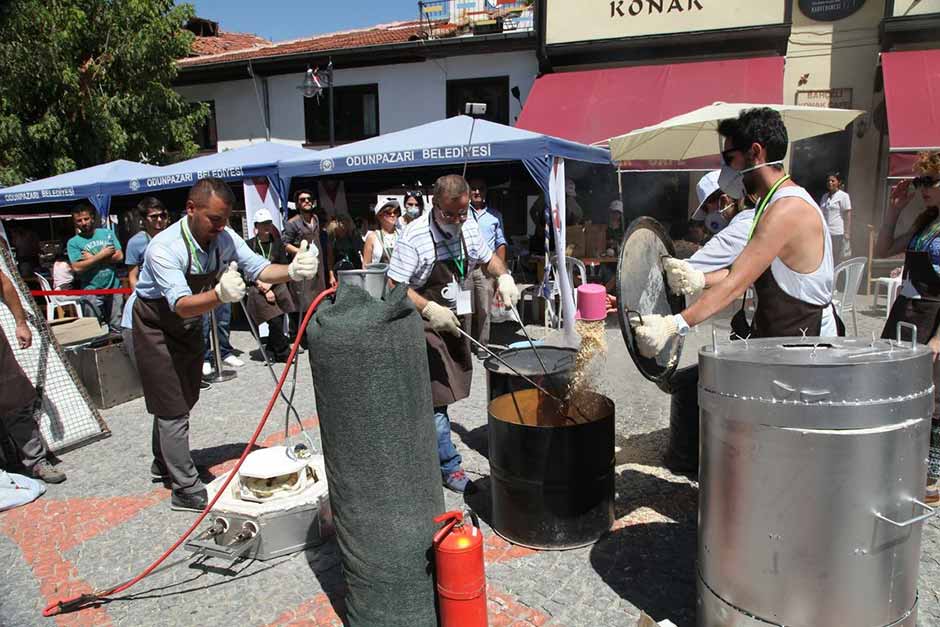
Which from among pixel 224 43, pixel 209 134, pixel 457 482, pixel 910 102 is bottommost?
pixel 457 482

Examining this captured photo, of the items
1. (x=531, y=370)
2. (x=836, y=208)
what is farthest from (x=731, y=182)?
(x=836, y=208)

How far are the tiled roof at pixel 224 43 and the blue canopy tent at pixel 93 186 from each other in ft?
33.3

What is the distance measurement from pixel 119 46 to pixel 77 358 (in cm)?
1177

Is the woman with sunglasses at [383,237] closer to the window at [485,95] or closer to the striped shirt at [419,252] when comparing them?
the striped shirt at [419,252]

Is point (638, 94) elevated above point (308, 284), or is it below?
above

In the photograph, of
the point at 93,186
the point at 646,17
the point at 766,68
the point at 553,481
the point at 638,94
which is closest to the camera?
the point at 553,481

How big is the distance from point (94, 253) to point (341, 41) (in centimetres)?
1269

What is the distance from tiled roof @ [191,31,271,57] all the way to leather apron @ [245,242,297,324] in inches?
635

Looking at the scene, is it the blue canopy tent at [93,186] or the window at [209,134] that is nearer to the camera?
the blue canopy tent at [93,186]

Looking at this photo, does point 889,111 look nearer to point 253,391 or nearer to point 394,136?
point 394,136

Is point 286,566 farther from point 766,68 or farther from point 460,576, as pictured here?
point 766,68

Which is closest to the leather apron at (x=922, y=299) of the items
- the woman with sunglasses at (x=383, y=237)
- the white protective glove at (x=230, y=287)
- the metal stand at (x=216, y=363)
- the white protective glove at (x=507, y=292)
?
the white protective glove at (x=507, y=292)

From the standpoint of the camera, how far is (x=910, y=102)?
10.6 metres

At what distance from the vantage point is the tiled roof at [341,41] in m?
16.2
